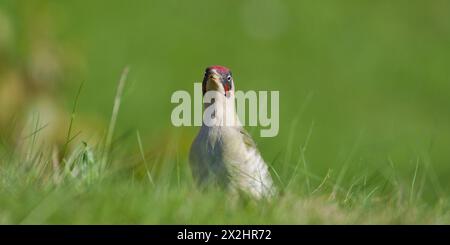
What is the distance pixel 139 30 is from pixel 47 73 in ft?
26.2

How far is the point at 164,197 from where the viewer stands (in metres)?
4.03

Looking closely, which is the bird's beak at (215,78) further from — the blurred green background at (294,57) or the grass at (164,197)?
the blurred green background at (294,57)

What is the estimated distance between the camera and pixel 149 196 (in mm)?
3998

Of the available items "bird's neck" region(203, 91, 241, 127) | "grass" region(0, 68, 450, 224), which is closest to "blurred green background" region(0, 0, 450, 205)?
"bird's neck" region(203, 91, 241, 127)

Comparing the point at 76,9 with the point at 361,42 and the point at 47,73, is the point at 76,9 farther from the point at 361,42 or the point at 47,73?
the point at 47,73

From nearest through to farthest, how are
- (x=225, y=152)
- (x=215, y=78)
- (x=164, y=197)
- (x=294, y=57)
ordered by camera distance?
(x=164, y=197)
(x=225, y=152)
(x=215, y=78)
(x=294, y=57)

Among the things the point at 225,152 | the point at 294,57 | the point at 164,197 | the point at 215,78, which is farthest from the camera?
the point at 294,57

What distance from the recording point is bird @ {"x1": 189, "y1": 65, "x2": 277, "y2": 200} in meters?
4.62

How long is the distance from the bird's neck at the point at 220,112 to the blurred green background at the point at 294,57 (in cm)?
800

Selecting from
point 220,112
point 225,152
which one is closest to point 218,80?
point 220,112

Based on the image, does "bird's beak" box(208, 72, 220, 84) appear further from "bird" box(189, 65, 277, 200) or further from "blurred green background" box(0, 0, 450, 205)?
"blurred green background" box(0, 0, 450, 205)

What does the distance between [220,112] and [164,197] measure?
3.61ft

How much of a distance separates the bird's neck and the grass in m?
0.26

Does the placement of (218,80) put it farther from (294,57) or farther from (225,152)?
(294,57)
